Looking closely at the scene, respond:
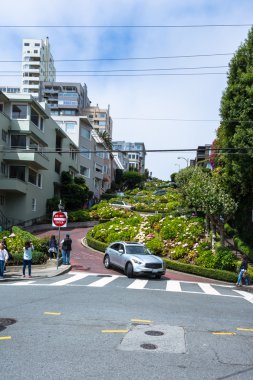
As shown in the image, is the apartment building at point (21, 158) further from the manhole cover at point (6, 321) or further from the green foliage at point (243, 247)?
the manhole cover at point (6, 321)

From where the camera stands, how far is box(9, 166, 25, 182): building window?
1628 inches

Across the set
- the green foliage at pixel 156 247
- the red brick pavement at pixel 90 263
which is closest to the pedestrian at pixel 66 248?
the red brick pavement at pixel 90 263

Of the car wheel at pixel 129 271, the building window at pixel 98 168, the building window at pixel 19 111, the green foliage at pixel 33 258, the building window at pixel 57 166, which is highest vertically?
the building window at pixel 19 111

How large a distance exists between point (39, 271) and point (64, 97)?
385 ft

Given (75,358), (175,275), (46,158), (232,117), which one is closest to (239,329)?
(75,358)

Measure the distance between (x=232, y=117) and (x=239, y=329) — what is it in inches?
709

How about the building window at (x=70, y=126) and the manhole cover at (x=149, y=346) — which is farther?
the building window at (x=70, y=126)

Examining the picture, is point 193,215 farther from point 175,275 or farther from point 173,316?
point 173,316

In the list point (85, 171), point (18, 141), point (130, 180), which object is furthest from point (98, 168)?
point (130, 180)

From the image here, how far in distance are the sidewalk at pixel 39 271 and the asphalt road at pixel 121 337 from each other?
17.8ft

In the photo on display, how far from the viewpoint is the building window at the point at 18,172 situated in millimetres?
41344

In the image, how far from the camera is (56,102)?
136250mm

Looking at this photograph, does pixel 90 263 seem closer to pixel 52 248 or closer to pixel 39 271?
pixel 52 248

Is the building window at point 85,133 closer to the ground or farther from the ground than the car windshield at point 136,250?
farther from the ground
